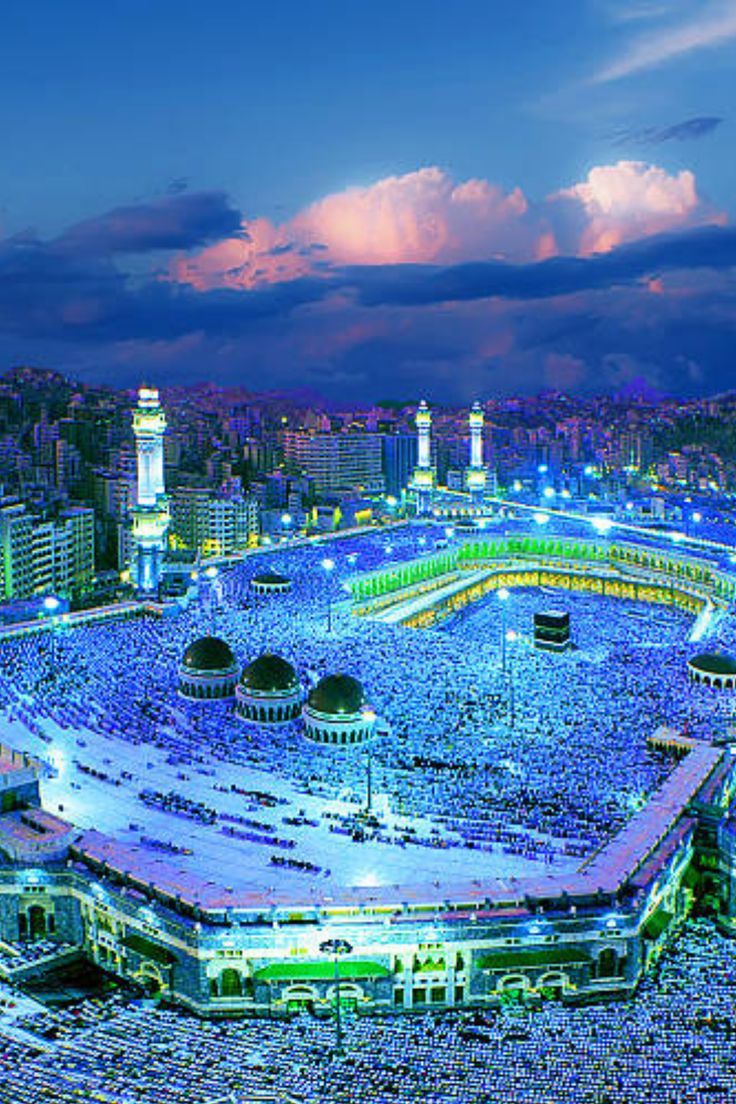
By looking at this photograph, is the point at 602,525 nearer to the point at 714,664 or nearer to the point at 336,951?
the point at 714,664

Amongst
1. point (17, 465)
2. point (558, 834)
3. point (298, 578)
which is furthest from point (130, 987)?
point (17, 465)

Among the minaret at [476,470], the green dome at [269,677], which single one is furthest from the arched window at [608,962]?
the minaret at [476,470]

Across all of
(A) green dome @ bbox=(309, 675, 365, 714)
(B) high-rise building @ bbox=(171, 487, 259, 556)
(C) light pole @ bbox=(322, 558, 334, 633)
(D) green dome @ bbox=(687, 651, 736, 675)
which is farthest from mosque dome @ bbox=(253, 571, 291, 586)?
(B) high-rise building @ bbox=(171, 487, 259, 556)

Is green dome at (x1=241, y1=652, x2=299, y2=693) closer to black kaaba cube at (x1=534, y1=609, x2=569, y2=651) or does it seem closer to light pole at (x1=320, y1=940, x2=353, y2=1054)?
light pole at (x1=320, y1=940, x2=353, y2=1054)

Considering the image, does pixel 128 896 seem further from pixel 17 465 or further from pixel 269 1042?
pixel 17 465

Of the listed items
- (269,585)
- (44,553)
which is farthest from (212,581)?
(44,553)
